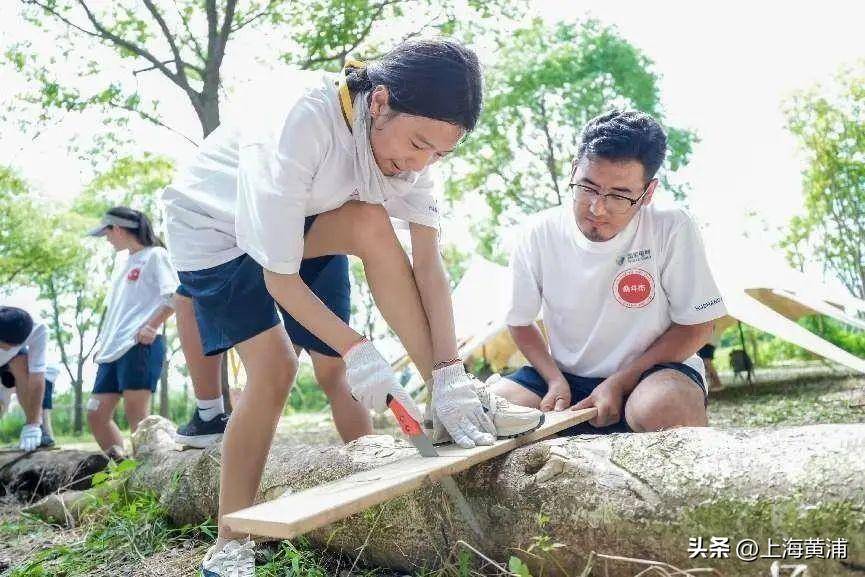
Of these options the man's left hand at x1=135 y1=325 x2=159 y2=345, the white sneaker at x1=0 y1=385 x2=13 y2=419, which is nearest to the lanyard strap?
the man's left hand at x1=135 y1=325 x2=159 y2=345

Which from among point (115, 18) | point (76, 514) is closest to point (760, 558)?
point (76, 514)

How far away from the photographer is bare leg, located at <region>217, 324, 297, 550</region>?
6.12ft

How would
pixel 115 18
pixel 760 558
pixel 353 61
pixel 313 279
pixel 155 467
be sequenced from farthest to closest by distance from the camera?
1. pixel 115 18
2. pixel 155 467
3. pixel 313 279
4. pixel 353 61
5. pixel 760 558

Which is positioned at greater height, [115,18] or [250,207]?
[115,18]

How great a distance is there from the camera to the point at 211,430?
3.02 meters

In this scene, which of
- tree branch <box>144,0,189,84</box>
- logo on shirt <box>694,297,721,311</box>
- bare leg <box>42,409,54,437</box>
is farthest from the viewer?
tree branch <box>144,0,189,84</box>

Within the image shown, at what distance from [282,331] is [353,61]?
30.1 inches

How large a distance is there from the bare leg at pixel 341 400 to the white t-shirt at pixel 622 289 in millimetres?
690

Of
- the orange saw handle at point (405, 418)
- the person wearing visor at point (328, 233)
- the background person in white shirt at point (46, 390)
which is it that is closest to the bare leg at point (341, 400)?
the person wearing visor at point (328, 233)

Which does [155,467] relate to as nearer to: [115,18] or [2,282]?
[115,18]

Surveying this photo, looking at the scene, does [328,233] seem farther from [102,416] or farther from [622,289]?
[102,416]

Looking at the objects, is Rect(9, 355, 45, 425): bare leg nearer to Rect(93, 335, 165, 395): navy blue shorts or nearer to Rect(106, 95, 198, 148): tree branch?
Rect(93, 335, 165, 395): navy blue shorts

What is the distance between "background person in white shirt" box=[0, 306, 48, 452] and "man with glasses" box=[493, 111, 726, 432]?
12.7ft

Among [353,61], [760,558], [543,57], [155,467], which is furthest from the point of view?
[543,57]
